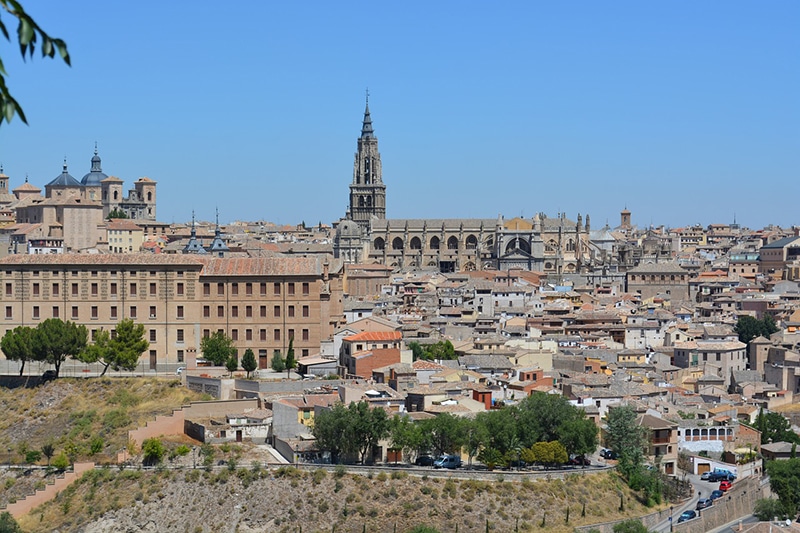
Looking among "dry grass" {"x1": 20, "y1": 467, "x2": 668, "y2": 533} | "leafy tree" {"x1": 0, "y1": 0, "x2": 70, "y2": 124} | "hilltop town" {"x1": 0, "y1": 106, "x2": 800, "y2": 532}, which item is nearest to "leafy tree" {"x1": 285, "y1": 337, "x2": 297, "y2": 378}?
"hilltop town" {"x1": 0, "y1": 106, "x2": 800, "y2": 532}

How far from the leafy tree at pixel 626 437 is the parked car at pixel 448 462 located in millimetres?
4945

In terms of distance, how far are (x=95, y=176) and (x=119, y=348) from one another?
79982mm

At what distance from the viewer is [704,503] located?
126 feet

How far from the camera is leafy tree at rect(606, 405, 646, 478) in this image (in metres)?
39.7

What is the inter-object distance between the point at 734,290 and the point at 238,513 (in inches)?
2608

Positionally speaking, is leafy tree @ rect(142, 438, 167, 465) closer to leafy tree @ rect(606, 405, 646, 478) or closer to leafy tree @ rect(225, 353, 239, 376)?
leafy tree @ rect(225, 353, 239, 376)

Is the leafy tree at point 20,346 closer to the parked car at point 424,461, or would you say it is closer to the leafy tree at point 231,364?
the leafy tree at point 231,364

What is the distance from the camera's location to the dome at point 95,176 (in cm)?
12138

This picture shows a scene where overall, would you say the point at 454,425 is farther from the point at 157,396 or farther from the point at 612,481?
the point at 157,396

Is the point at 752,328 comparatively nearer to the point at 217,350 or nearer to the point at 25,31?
the point at 217,350

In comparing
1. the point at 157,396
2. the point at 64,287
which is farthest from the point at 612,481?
the point at 64,287

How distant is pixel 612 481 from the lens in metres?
38.2

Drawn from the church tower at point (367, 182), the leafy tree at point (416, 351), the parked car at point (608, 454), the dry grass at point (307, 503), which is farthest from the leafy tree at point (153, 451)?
the church tower at point (367, 182)

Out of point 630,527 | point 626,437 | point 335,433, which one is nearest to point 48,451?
point 335,433
